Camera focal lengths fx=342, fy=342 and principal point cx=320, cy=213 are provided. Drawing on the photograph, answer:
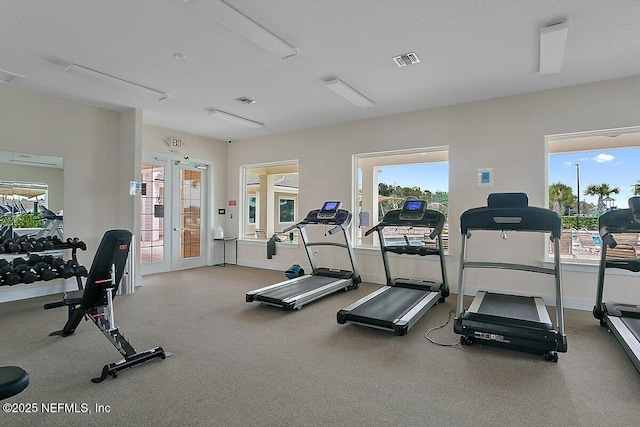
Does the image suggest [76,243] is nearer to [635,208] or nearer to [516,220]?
[516,220]

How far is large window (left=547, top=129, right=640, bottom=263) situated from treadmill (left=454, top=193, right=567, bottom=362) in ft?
6.11

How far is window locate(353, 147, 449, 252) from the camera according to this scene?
5.88 metres

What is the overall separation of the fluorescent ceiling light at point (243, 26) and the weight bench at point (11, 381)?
263cm

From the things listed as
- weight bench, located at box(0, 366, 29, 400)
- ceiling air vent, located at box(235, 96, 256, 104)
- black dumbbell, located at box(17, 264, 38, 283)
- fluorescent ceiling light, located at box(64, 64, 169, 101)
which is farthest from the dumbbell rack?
weight bench, located at box(0, 366, 29, 400)

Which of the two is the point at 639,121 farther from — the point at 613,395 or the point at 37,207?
the point at 37,207

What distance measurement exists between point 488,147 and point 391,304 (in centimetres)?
283

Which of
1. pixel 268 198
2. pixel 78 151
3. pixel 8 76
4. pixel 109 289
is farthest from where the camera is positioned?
pixel 268 198

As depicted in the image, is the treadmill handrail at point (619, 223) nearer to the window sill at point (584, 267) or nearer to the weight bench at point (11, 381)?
the window sill at point (584, 267)

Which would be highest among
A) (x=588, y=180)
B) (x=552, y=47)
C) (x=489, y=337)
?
(x=552, y=47)

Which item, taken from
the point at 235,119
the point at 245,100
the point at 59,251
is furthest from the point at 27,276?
the point at 235,119

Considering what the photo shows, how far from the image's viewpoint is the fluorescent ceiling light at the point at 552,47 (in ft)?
10.1

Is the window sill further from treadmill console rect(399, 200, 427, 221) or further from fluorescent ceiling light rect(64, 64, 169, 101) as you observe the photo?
fluorescent ceiling light rect(64, 64, 169, 101)

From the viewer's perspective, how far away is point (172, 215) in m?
7.18

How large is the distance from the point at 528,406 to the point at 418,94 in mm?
4007
